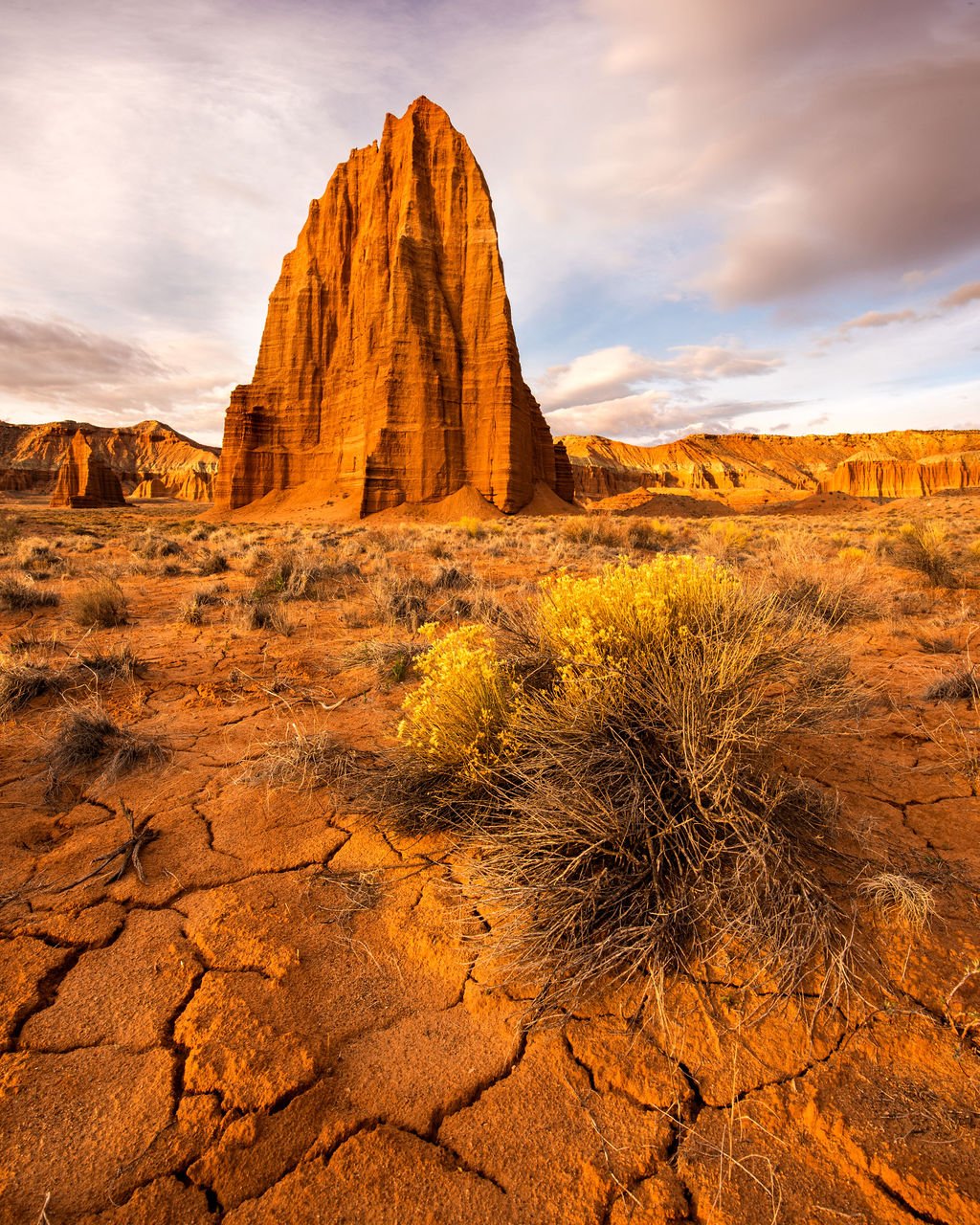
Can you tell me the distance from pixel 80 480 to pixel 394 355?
35.5 meters

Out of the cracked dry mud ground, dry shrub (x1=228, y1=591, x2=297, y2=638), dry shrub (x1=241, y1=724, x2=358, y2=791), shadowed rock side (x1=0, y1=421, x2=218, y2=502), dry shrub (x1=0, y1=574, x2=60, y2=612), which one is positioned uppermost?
shadowed rock side (x1=0, y1=421, x2=218, y2=502)

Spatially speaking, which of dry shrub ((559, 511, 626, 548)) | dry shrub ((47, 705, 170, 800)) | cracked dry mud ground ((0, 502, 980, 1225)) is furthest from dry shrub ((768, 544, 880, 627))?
dry shrub ((559, 511, 626, 548))

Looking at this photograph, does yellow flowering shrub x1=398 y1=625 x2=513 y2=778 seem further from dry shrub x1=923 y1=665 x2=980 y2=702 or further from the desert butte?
dry shrub x1=923 y1=665 x2=980 y2=702

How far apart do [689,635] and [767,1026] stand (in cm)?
148

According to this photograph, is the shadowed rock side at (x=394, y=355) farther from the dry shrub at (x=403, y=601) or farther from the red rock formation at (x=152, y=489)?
the red rock formation at (x=152, y=489)

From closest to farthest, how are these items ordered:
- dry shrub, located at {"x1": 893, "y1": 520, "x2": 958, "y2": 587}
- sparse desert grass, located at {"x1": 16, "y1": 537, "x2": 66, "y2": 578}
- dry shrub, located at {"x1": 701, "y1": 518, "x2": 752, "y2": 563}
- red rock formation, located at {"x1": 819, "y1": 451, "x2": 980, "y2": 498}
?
dry shrub, located at {"x1": 893, "y1": 520, "x2": 958, "y2": 587}, sparse desert grass, located at {"x1": 16, "y1": 537, "x2": 66, "y2": 578}, dry shrub, located at {"x1": 701, "y1": 518, "x2": 752, "y2": 563}, red rock formation, located at {"x1": 819, "y1": 451, "x2": 980, "y2": 498}

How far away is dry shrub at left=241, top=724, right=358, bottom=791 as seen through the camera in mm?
3074

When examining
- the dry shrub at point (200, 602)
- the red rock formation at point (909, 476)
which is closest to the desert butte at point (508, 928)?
the dry shrub at point (200, 602)

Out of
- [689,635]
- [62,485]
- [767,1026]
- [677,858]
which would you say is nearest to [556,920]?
[677,858]

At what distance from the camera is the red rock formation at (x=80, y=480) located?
1850 inches

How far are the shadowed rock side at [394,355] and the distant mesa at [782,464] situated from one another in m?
46.0

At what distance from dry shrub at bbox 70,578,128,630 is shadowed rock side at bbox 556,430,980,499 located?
78.4 metres

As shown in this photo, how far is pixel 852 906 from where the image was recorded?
6.49 feet

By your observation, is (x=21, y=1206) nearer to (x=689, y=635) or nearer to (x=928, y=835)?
(x=689, y=635)
